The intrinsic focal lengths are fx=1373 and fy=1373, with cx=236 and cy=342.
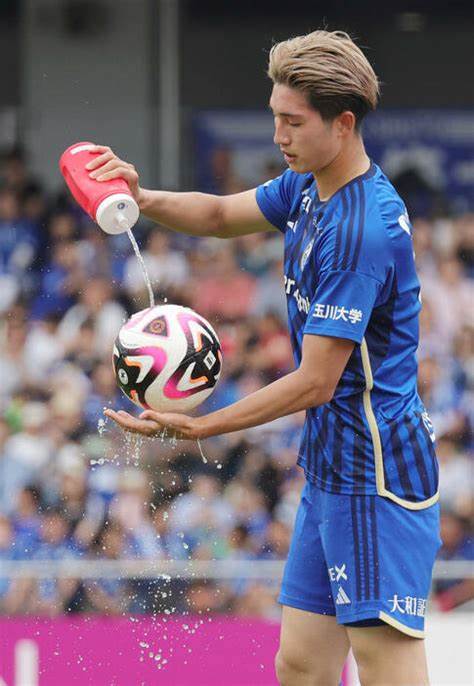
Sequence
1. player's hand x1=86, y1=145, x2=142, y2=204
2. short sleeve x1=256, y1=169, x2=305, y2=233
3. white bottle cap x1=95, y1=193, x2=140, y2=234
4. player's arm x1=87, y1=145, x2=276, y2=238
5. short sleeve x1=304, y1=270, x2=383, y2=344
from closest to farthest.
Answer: short sleeve x1=304, y1=270, x2=383, y2=344 < white bottle cap x1=95, y1=193, x2=140, y2=234 < player's hand x1=86, y1=145, x2=142, y2=204 < short sleeve x1=256, y1=169, x2=305, y2=233 < player's arm x1=87, y1=145, x2=276, y2=238

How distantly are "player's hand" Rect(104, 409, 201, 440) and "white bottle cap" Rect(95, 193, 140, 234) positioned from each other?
2.05 ft

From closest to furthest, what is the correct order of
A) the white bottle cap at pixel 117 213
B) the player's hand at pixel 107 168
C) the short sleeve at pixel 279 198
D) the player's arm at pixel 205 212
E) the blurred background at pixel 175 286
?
the white bottle cap at pixel 117 213 → the player's hand at pixel 107 168 → the short sleeve at pixel 279 198 → the player's arm at pixel 205 212 → the blurred background at pixel 175 286

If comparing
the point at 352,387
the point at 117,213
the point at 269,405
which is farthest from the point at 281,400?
the point at 117,213

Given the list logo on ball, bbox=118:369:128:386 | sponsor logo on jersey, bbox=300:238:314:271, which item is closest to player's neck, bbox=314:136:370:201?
sponsor logo on jersey, bbox=300:238:314:271

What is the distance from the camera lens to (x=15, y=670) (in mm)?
6141

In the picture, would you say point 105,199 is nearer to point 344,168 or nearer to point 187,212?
point 187,212

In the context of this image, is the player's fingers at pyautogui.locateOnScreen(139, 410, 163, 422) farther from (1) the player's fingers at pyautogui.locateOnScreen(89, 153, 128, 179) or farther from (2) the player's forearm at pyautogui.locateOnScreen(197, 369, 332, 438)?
(1) the player's fingers at pyautogui.locateOnScreen(89, 153, 128, 179)

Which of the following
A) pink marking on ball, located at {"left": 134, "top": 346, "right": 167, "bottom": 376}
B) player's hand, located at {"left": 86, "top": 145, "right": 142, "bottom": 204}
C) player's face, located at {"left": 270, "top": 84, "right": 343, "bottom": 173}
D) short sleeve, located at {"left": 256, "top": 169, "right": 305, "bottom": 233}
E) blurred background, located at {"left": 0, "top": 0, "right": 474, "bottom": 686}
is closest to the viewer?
player's face, located at {"left": 270, "top": 84, "right": 343, "bottom": 173}

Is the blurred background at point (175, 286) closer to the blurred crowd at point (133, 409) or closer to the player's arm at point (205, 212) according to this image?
the blurred crowd at point (133, 409)

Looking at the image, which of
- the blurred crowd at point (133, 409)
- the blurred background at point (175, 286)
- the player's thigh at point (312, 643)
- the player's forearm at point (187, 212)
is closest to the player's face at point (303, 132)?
the player's forearm at point (187, 212)

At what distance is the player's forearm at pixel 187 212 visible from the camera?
4.64m

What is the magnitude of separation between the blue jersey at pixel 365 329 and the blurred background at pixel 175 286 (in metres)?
2.36

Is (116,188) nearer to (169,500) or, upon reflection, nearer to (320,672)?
(320,672)

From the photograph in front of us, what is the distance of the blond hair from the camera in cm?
385
